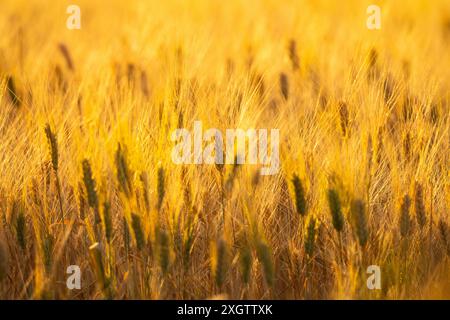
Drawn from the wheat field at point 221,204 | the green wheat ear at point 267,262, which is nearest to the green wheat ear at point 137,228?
the wheat field at point 221,204

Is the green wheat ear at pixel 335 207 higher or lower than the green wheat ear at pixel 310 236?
higher

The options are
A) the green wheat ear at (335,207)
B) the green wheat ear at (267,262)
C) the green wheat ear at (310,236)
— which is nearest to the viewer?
the green wheat ear at (267,262)

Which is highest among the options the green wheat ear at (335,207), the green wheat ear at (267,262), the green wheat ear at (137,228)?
the green wheat ear at (335,207)

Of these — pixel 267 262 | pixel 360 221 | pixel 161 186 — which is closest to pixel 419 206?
pixel 360 221

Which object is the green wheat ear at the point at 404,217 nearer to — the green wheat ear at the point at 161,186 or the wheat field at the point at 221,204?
the wheat field at the point at 221,204

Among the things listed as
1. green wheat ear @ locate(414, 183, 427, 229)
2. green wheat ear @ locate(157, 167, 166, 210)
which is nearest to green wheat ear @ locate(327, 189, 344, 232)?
green wheat ear @ locate(414, 183, 427, 229)

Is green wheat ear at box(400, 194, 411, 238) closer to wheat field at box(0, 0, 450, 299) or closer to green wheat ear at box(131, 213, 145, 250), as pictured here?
wheat field at box(0, 0, 450, 299)

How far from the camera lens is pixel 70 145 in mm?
2719

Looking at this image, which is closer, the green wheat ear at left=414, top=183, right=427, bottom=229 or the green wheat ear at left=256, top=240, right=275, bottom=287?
the green wheat ear at left=256, top=240, right=275, bottom=287

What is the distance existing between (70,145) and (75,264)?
44 centimetres

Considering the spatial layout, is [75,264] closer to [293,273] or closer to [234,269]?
[234,269]

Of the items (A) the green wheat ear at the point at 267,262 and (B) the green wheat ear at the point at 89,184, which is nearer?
(A) the green wheat ear at the point at 267,262
